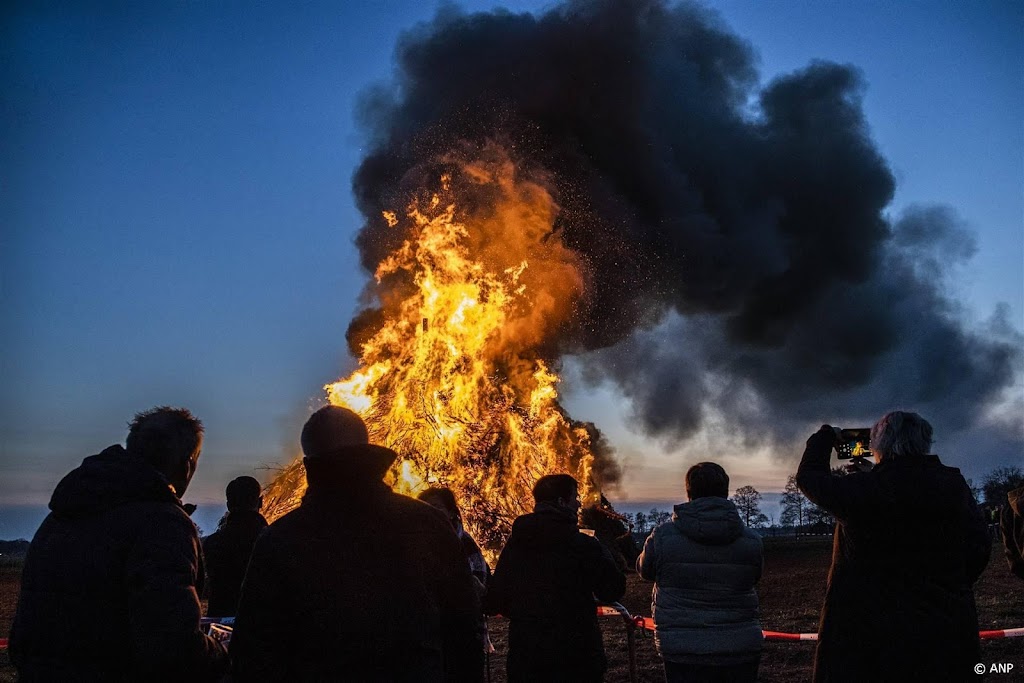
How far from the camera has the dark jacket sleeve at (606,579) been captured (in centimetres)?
466

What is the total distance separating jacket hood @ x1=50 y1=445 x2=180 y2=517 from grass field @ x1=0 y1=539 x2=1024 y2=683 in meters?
6.53

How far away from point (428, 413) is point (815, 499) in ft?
35.3

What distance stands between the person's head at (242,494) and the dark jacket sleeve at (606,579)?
9.75 ft

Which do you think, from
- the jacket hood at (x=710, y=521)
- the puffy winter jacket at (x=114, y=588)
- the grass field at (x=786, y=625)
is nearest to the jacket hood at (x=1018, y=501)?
the jacket hood at (x=710, y=521)

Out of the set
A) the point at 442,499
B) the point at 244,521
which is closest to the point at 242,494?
the point at 244,521

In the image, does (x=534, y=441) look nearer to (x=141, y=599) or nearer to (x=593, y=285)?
(x=593, y=285)

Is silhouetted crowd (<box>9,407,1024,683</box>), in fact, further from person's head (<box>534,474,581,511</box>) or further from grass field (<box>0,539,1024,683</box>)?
grass field (<box>0,539,1024,683</box>)

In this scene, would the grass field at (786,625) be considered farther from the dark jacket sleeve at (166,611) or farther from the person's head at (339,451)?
the dark jacket sleeve at (166,611)

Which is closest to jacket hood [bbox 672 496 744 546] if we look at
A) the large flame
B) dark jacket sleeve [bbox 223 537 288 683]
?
dark jacket sleeve [bbox 223 537 288 683]

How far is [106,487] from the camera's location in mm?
3062

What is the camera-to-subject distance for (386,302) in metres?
16.1

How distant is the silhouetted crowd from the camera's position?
8.77ft

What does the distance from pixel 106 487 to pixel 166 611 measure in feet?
1.95

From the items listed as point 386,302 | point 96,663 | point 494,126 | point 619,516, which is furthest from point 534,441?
point 96,663
